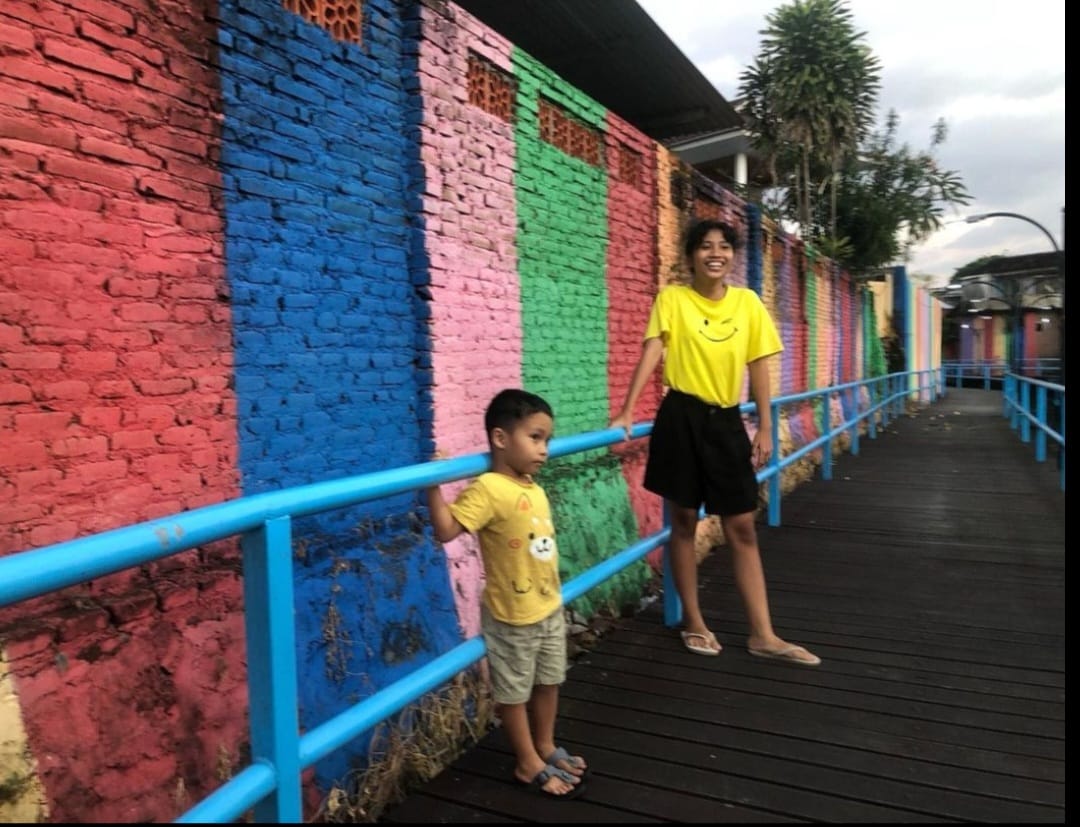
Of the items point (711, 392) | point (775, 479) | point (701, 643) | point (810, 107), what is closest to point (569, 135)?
point (711, 392)

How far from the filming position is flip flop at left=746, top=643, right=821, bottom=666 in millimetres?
3465

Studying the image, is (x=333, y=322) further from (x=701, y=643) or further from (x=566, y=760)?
(x=701, y=643)

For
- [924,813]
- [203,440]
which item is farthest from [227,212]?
[924,813]

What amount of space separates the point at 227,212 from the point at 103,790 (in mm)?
1715

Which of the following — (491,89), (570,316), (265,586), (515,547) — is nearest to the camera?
(265,586)

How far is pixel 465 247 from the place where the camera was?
387cm

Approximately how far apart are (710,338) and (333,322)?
4.79 feet

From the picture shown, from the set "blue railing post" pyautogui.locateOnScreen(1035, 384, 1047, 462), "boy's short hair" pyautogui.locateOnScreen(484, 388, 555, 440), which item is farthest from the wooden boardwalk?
"blue railing post" pyautogui.locateOnScreen(1035, 384, 1047, 462)

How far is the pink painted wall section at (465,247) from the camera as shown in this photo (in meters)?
3.64

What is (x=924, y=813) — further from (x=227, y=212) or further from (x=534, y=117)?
(x=534, y=117)

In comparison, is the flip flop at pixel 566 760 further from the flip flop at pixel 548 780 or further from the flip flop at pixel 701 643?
the flip flop at pixel 701 643

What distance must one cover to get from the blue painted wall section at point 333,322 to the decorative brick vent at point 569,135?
136 centimetres

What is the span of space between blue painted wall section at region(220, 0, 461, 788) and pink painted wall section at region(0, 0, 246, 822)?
0.14m

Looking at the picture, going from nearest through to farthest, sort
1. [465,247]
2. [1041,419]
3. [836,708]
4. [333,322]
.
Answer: [836,708] → [333,322] → [465,247] → [1041,419]
